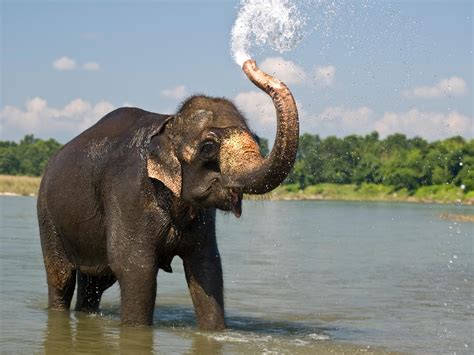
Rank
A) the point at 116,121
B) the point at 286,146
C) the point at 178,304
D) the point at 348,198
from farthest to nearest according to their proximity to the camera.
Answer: the point at 348,198 < the point at 178,304 < the point at 116,121 < the point at 286,146

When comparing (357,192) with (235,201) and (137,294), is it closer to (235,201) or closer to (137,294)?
(137,294)

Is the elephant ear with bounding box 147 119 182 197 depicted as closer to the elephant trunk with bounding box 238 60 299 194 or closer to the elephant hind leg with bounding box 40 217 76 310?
the elephant trunk with bounding box 238 60 299 194

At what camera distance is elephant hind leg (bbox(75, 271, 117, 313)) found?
39.4ft

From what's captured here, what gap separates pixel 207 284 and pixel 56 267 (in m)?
2.35

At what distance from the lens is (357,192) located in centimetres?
12444

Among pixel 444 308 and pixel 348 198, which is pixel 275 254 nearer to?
pixel 444 308

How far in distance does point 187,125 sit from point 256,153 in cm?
97

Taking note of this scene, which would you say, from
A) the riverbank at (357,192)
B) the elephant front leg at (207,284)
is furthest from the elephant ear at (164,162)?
the riverbank at (357,192)

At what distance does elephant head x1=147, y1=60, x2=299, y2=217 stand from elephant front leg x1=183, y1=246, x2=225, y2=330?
867 millimetres

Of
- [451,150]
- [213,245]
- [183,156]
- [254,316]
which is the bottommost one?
[254,316]

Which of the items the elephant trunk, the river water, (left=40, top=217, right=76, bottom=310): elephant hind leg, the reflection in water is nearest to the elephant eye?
the elephant trunk

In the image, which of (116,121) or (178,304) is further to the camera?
(178,304)

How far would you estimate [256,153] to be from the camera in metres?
9.02

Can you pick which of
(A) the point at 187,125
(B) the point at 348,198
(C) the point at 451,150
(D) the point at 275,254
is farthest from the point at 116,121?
(B) the point at 348,198
